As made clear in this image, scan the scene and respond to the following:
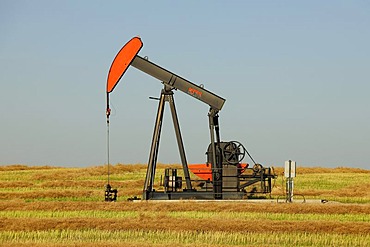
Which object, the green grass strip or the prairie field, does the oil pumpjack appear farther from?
the green grass strip

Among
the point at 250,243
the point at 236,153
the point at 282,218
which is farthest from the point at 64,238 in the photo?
the point at 236,153

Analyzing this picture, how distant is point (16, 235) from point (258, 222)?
4943mm

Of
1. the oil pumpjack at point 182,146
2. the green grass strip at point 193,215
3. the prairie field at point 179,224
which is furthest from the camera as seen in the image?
the oil pumpjack at point 182,146

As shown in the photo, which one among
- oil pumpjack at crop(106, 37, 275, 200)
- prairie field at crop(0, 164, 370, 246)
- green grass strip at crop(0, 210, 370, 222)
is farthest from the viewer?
oil pumpjack at crop(106, 37, 275, 200)

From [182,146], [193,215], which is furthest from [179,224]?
[182,146]

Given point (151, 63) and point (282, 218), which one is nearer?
point (282, 218)

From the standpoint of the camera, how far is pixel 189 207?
18406 millimetres

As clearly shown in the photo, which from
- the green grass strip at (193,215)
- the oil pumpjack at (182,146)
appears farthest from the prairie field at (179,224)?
the oil pumpjack at (182,146)

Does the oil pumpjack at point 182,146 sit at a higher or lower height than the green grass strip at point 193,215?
higher

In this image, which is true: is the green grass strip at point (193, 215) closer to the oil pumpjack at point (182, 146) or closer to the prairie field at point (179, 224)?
the prairie field at point (179, 224)

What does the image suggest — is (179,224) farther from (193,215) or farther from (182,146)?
(182,146)

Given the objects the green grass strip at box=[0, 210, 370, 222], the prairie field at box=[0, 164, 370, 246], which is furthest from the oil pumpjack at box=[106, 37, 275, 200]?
the green grass strip at box=[0, 210, 370, 222]

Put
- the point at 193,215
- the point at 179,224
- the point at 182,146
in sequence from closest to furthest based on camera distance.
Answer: the point at 179,224 → the point at 193,215 → the point at 182,146

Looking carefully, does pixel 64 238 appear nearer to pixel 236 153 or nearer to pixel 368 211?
pixel 368 211
